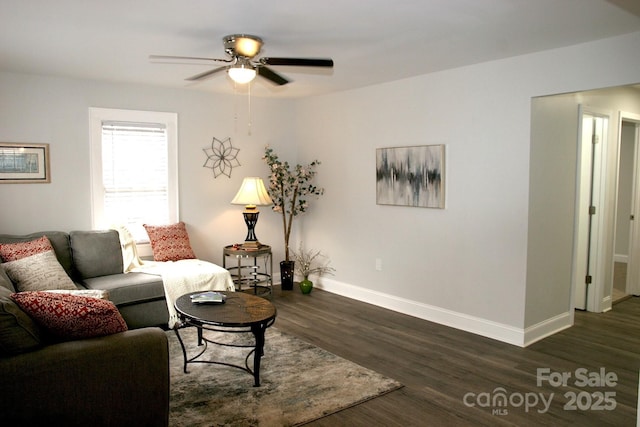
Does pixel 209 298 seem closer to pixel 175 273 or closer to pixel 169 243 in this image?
pixel 175 273

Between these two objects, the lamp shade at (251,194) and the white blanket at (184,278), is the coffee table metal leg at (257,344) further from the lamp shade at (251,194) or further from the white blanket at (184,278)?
the lamp shade at (251,194)

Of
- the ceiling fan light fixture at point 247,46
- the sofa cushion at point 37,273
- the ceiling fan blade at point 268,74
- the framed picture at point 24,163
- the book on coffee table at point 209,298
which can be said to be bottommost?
the book on coffee table at point 209,298

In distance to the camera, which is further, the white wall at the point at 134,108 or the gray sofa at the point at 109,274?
the white wall at the point at 134,108

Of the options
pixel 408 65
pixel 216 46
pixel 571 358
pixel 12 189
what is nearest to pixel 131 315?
pixel 12 189

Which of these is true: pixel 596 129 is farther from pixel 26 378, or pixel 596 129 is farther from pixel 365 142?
pixel 26 378

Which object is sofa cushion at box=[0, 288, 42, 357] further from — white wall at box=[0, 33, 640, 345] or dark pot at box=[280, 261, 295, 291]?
dark pot at box=[280, 261, 295, 291]

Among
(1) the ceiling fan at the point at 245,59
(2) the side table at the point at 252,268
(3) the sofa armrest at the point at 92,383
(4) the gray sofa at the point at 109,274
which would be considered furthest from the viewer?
(2) the side table at the point at 252,268

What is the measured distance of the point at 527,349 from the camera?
400cm

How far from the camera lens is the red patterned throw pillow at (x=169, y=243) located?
5.12m

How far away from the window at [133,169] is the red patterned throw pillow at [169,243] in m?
0.22

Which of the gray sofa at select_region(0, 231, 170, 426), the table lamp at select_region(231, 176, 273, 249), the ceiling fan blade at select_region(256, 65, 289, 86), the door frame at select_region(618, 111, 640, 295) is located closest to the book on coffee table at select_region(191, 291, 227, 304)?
the gray sofa at select_region(0, 231, 170, 426)

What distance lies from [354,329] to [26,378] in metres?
2.95

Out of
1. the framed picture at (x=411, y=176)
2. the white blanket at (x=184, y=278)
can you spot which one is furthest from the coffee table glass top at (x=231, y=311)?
the framed picture at (x=411, y=176)

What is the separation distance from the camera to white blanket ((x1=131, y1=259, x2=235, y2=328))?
176 inches
